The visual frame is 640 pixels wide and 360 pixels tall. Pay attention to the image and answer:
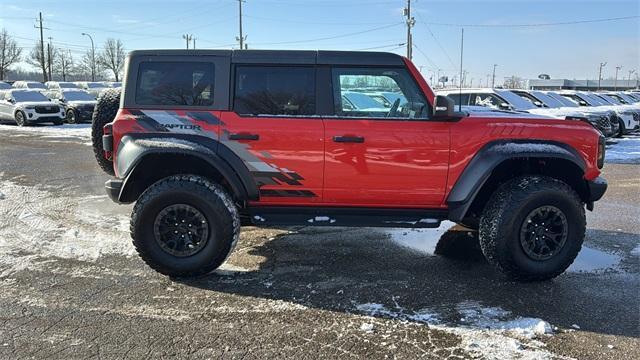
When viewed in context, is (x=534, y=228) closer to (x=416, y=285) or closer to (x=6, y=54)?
(x=416, y=285)

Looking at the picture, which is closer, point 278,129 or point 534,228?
point 278,129

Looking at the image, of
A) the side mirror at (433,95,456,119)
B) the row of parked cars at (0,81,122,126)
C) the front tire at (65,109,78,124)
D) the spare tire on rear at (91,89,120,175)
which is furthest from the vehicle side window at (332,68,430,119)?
the front tire at (65,109,78,124)

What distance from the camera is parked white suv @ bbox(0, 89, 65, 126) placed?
21.0 meters

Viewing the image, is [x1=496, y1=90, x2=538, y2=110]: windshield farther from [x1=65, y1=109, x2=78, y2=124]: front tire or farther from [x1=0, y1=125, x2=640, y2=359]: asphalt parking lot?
[x1=65, y1=109, x2=78, y2=124]: front tire

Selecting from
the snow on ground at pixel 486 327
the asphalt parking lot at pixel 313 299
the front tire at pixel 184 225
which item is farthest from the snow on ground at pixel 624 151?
the front tire at pixel 184 225

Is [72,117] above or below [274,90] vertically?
below

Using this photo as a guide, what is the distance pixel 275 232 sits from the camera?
6062mm

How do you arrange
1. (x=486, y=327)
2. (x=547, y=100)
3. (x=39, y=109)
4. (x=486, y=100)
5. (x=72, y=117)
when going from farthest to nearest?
(x=72, y=117)
(x=39, y=109)
(x=547, y=100)
(x=486, y=100)
(x=486, y=327)

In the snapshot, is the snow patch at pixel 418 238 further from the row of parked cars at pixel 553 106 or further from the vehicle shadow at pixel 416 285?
the row of parked cars at pixel 553 106

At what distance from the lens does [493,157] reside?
4.36 m

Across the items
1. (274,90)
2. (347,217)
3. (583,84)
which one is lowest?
(347,217)

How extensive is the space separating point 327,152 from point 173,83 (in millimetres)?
1525

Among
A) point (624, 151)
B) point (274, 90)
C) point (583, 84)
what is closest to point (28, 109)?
point (274, 90)

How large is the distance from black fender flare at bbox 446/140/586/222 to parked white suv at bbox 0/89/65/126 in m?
21.1
